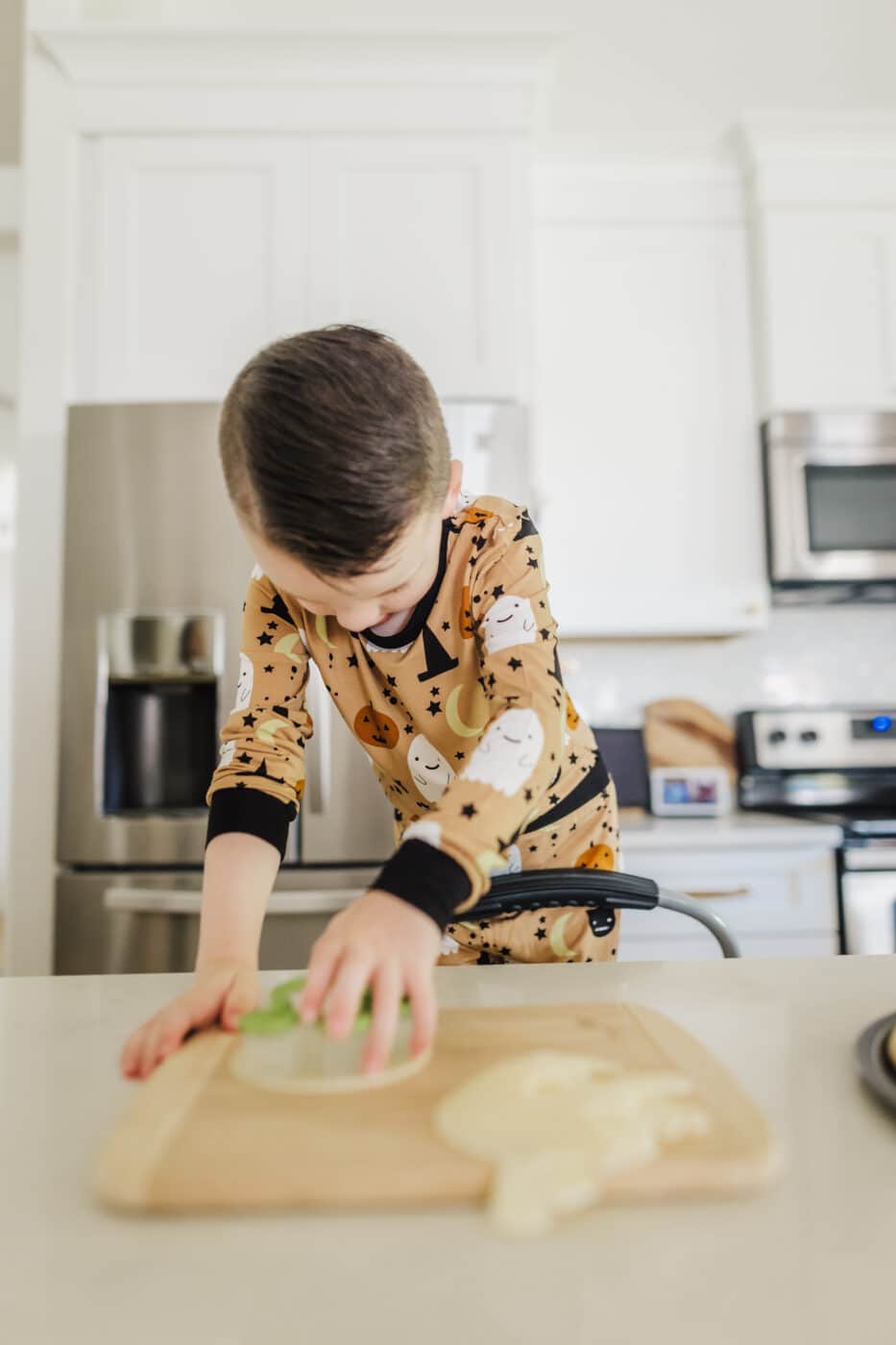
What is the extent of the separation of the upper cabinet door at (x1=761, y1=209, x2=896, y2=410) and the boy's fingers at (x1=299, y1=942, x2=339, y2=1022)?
6.69 feet

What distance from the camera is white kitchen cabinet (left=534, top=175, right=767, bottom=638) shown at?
7.18 feet

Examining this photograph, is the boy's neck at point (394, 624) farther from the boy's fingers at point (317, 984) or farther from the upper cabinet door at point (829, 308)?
the upper cabinet door at point (829, 308)

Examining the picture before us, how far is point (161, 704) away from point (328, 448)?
1.31 metres

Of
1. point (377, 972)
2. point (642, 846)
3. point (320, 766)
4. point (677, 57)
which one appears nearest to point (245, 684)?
point (377, 972)

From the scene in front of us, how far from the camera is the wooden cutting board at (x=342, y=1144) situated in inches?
14.0

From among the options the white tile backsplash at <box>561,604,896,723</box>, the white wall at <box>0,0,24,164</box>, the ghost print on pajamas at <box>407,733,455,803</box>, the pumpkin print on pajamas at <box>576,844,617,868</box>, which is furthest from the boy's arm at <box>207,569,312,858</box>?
the white wall at <box>0,0,24,164</box>

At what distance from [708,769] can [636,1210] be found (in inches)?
74.7

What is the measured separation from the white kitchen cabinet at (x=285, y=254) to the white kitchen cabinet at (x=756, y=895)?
40.1 inches

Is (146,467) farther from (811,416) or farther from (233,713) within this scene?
(811,416)

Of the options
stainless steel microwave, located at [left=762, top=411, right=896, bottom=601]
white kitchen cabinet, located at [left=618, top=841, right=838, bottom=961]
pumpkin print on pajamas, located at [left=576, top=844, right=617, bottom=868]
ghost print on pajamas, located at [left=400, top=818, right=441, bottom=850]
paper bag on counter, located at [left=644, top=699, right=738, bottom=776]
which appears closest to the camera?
ghost print on pajamas, located at [left=400, top=818, right=441, bottom=850]

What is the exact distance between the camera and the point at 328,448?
579mm

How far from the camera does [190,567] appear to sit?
5.71 feet

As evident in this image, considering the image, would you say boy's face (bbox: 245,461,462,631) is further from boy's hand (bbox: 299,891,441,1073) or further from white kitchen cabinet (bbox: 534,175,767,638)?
white kitchen cabinet (bbox: 534,175,767,638)

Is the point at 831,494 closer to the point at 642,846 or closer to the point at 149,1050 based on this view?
the point at 642,846
